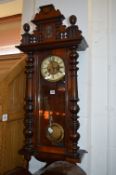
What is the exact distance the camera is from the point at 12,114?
A: 1.71 metres

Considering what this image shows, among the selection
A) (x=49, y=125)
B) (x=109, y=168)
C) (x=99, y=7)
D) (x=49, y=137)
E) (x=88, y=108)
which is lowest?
(x=109, y=168)

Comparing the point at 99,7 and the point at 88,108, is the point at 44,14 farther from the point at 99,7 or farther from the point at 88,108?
the point at 88,108

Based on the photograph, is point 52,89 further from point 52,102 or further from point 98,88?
point 98,88

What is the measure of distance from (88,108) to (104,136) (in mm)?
276

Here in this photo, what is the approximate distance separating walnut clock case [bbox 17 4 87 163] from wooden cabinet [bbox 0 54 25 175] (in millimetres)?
130

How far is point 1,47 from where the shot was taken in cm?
259

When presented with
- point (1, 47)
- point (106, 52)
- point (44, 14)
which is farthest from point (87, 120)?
point (1, 47)

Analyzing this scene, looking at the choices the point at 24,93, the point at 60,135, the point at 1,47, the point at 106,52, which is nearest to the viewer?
the point at 60,135

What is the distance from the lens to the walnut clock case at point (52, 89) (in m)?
1.55

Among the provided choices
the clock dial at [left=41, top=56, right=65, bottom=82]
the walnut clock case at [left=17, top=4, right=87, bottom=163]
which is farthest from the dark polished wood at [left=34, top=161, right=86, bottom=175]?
the clock dial at [left=41, top=56, right=65, bottom=82]

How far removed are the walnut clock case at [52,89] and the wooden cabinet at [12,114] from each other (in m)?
0.13

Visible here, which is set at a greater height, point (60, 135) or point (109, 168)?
point (60, 135)

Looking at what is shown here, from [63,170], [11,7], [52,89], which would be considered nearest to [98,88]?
[52,89]

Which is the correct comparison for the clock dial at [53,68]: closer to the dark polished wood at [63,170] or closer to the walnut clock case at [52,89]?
the walnut clock case at [52,89]
